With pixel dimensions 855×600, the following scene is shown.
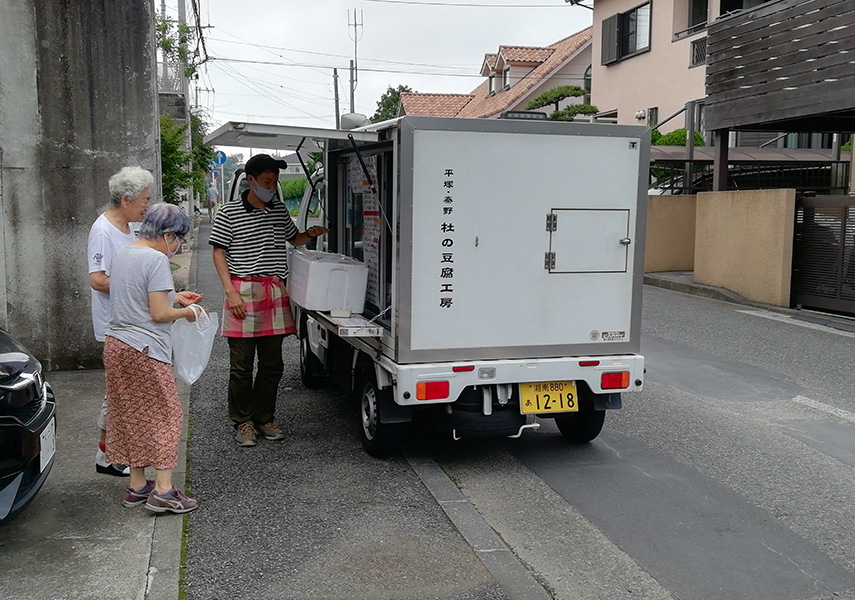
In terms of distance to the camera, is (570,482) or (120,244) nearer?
(120,244)

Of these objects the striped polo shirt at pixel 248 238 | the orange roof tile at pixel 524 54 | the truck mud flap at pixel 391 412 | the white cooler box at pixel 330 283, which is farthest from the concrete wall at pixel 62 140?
the orange roof tile at pixel 524 54

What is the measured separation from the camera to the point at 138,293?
4410 millimetres

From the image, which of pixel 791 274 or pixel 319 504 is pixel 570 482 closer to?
pixel 319 504

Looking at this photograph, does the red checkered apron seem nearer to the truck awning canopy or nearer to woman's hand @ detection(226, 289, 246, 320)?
woman's hand @ detection(226, 289, 246, 320)

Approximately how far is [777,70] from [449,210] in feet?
35.9

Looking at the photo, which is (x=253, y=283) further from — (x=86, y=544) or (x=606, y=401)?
(x=606, y=401)

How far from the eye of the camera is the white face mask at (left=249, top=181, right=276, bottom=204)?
596 centimetres

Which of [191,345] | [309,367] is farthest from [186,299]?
[309,367]

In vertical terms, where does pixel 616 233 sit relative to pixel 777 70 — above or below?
below

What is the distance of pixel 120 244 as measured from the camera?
4801mm

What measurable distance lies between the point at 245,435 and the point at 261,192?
177 cm

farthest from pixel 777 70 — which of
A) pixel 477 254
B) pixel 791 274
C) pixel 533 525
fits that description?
pixel 533 525

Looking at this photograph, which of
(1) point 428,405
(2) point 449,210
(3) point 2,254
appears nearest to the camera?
(2) point 449,210

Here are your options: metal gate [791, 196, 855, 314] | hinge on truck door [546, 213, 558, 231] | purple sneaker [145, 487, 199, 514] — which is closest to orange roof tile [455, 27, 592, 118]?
metal gate [791, 196, 855, 314]
